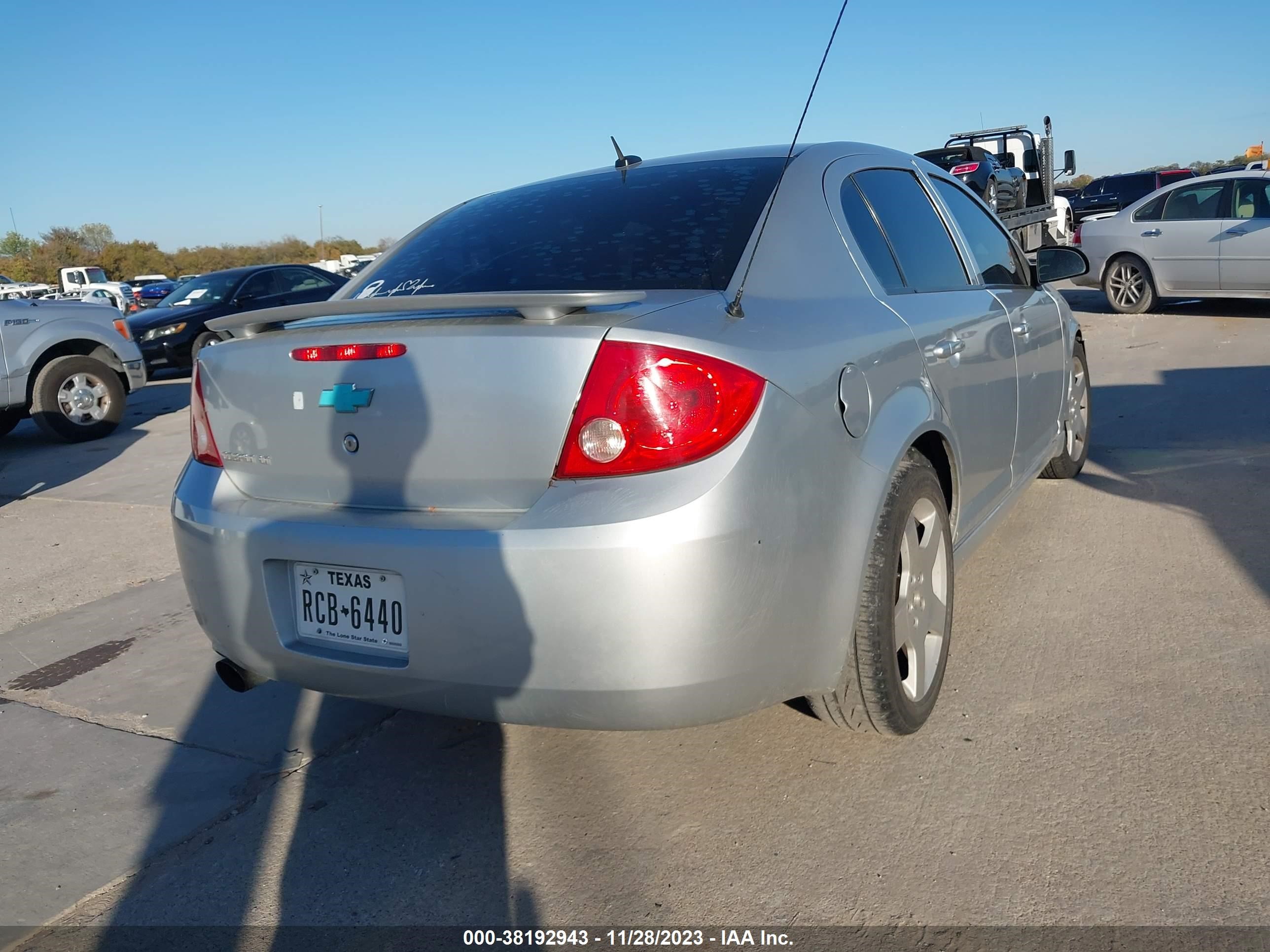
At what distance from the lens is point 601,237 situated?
311 cm

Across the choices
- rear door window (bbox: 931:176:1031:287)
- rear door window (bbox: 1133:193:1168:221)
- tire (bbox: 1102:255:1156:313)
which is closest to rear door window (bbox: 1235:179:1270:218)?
rear door window (bbox: 1133:193:1168:221)

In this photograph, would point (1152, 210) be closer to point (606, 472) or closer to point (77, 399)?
point (77, 399)

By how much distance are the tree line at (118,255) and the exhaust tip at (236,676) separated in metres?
51.3

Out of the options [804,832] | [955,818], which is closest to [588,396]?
[804,832]

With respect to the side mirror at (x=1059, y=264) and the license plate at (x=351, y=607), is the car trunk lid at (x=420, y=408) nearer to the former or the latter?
the license plate at (x=351, y=607)

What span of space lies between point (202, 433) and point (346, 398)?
2.16 ft

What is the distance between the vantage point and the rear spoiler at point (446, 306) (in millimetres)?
2441

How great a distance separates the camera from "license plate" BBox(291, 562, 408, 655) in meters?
2.49

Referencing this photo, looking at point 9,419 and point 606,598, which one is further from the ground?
point 606,598

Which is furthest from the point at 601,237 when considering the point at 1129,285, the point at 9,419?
the point at 1129,285

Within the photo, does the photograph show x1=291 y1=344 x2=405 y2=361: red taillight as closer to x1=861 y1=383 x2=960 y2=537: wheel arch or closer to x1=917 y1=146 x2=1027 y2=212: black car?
x1=861 y1=383 x2=960 y2=537: wheel arch

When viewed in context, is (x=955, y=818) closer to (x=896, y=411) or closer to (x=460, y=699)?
(x=896, y=411)

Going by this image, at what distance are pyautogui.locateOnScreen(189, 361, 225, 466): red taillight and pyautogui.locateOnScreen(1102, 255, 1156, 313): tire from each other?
12.0 metres
